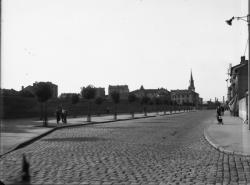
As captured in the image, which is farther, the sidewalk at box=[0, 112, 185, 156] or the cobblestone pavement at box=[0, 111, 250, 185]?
the sidewalk at box=[0, 112, 185, 156]

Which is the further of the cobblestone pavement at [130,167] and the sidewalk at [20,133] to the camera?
the sidewalk at [20,133]

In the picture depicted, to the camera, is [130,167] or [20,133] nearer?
[130,167]

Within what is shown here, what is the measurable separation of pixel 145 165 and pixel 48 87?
23.3 meters

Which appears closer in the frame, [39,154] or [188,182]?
[188,182]

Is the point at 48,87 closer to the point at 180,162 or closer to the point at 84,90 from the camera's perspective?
the point at 84,90

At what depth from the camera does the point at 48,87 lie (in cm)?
3162

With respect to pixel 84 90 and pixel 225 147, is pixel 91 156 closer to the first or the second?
pixel 225 147

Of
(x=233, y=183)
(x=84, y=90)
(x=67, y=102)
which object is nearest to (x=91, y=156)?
(x=233, y=183)

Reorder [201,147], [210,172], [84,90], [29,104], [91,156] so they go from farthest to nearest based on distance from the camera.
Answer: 1. [29,104]
2. [84,90]
3. [201,147]
4. [91,156]
5. [210,172]

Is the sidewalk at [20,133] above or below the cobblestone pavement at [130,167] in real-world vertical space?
above

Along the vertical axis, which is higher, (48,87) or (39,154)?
(48,87)

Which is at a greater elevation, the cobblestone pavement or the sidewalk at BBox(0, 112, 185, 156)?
the sidewalk at BBox(0, 112, 185, 156)

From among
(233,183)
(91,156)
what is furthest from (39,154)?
(233,183)

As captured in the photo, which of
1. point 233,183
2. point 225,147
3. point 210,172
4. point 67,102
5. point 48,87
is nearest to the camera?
point 233,183
